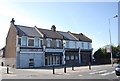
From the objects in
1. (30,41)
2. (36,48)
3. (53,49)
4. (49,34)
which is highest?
(49,34)

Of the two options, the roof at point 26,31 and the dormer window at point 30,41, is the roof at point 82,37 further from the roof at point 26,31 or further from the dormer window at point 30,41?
the dormer window at point 30,41

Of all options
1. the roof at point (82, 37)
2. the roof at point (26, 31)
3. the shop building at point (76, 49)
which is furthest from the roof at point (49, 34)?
the roof at point (82, 37)

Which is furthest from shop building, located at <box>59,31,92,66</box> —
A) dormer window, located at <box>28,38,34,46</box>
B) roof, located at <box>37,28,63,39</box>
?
dormer window, located at <box>28,38,34,46</box>

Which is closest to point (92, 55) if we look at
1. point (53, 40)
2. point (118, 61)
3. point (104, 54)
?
point (104, 54)

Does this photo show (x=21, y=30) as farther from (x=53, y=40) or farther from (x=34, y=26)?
(x=53, y=40)

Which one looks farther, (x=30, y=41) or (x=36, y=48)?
(x=36, y=48)

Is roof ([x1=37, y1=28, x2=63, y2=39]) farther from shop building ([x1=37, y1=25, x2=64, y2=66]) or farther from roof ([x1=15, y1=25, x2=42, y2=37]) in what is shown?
roof ([x1=15, y1=25, x2=42, y2=37])

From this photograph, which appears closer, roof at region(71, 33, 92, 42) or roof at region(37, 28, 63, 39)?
roof at region(37, 28, 63, 39)

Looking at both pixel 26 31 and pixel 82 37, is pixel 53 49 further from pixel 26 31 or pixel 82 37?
pixel 82 37

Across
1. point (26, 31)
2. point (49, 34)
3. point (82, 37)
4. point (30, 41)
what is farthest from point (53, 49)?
point (82, 37)

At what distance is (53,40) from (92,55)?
15386mm

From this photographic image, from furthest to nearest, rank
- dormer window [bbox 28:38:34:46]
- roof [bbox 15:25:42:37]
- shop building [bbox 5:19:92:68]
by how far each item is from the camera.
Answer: roof [bbox 15:25:42:37] < dormer window [bbox 28:38:34:46] < shop building [bbox 5:19:92:68]

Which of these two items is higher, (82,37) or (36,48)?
(82,37)

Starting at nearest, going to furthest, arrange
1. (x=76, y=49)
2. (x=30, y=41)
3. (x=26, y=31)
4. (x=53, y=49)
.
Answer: (x=30, y=41), (x=26, y=31), (x=53, y=49), (x=76, y=49)
